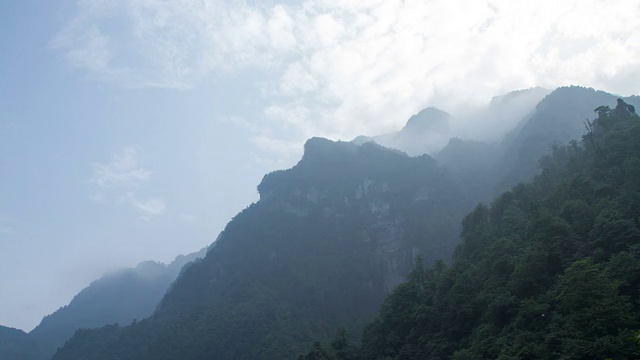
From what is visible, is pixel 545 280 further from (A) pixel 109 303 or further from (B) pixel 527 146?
(A) pixel 109 303

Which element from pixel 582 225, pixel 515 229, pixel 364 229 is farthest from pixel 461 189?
pixel 582 225

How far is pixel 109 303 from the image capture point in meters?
157

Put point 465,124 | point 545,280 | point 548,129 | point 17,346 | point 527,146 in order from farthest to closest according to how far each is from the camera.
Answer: point 465,124
point 17,346
point 548,129
point 527,146
point 545,280

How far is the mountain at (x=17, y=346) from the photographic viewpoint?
12338 centimetres

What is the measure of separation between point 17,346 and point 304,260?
80.6 metres

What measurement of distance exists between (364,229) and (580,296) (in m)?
94.4

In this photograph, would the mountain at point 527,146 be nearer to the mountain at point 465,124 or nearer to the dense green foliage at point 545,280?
the mountain at point 465,124

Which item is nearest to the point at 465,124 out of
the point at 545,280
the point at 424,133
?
the point at 424,133

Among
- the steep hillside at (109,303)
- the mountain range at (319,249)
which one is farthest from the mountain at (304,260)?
the steep hillside at (109,303)

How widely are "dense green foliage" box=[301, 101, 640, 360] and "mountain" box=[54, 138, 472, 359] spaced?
33.6 meters

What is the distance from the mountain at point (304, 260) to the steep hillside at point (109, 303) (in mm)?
36925

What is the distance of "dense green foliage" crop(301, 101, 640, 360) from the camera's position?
29.5m

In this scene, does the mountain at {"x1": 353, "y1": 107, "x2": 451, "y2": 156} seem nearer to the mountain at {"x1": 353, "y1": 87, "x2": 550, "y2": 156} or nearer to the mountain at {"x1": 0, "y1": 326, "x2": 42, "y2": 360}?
the mountain at {"x1": 353, "y1": 87, "x2": 550, "y2": 156}

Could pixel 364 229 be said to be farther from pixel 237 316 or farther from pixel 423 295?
pixel 423 295
